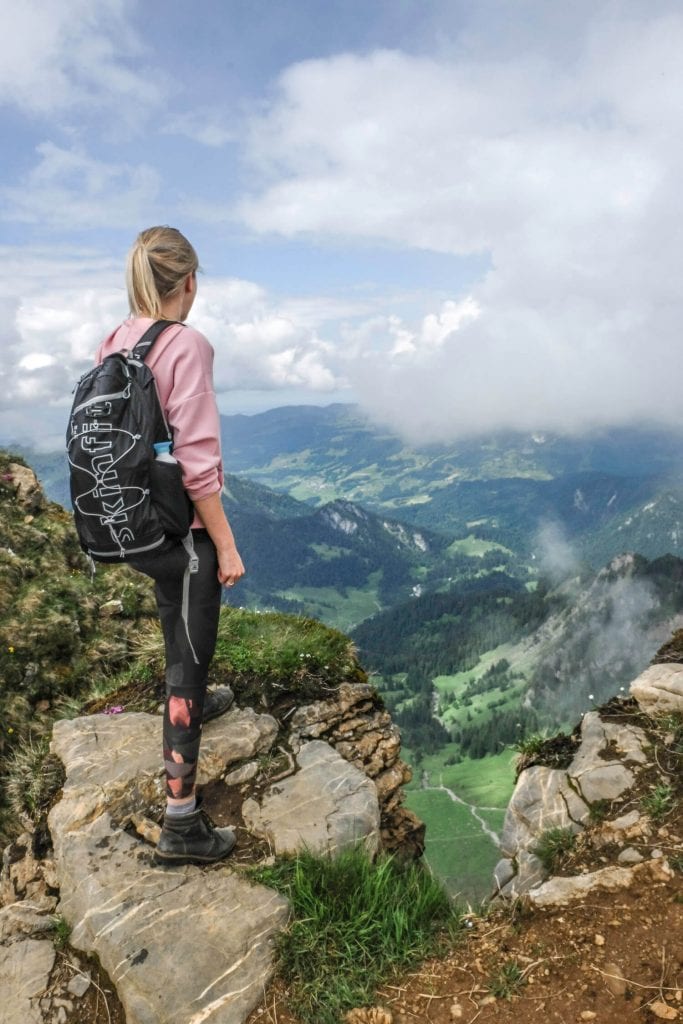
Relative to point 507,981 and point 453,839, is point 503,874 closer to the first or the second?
point 507,981

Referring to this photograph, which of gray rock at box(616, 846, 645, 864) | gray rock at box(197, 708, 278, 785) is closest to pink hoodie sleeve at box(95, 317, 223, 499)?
gray rock at box(197, 708, 278, 785)

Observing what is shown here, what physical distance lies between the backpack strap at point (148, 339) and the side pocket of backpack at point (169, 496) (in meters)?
0.86

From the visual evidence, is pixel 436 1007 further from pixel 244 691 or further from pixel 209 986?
pixel 244 691

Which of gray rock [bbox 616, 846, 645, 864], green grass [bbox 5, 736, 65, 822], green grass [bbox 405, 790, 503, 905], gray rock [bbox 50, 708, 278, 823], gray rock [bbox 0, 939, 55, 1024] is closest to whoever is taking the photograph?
gray rock [bbox 0, 939, 55, 1024]

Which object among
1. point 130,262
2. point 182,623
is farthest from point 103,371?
point 182,623

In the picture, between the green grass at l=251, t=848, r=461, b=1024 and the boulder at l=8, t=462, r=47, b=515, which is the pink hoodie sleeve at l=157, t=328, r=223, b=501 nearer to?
the green grass at l=251, t=848, r=461, b=1024

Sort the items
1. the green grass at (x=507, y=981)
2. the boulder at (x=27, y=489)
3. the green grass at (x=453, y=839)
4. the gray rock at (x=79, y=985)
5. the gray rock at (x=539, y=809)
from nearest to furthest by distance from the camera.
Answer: the green grass at (x=507, y=981)
the gray rock at (x=79, y=985)
the gray rock at (x=539, y=809)
the boulder at (x=27, y=489)
the green grass at (x=453, y=839)

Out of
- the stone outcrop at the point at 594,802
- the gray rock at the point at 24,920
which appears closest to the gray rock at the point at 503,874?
the stone outcrop at the point at 594,802

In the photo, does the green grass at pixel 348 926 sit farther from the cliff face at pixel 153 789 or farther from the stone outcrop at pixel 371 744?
the stone outcrop at pixel 371 744

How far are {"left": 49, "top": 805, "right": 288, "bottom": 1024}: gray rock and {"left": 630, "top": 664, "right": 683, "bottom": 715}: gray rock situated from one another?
5.18m

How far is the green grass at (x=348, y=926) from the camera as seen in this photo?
4551 millimetres

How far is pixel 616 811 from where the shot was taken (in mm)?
6438

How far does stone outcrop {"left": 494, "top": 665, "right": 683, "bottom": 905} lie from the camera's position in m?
5.57

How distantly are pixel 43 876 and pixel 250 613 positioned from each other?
5.20 m
